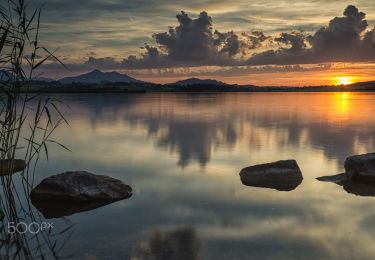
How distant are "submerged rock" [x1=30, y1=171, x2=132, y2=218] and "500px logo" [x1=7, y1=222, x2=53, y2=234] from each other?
41.2 inches

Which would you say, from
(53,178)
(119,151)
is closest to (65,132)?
(119,151)

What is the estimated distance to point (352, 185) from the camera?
→ 14750 mm

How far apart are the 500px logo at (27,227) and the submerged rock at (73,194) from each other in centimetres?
105

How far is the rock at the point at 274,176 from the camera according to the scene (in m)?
14.8

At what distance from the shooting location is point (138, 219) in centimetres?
1102

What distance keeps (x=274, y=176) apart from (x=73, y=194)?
23.6ft

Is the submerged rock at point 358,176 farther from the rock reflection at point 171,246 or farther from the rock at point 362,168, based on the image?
the rock reflection at point 171,246

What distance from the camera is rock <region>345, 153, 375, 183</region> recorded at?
49.0ft

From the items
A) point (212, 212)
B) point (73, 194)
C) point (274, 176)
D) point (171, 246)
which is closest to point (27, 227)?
point (73, 194)

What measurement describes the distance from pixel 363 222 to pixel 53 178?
8.97 metres

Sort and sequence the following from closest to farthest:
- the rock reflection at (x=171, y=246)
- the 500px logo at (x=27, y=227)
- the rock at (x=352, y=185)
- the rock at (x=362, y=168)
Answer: the rock reflection at (x=171, y=246) → the 500px logo at (x=27, y=227) → the rock at (x=352, y=185) → the rock at (x=362, y=168)

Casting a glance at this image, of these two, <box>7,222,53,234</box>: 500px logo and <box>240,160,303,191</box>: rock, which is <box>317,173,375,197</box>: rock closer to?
<box>240,160,303,191</box>: rock

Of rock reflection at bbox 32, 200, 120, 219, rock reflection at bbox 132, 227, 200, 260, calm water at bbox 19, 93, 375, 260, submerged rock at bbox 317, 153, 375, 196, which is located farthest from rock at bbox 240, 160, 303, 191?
rock reflection at bbox 32, 200, 120, 219

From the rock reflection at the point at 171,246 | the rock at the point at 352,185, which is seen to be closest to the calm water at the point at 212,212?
the rock reflection at the point at 171,246
